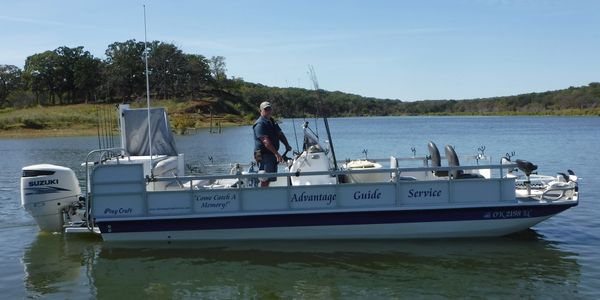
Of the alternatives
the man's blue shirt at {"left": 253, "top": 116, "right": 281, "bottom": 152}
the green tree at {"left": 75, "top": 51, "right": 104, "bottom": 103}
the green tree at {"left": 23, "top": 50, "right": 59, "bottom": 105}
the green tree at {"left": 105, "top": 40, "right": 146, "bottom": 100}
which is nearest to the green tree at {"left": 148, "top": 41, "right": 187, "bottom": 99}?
the green tree at {"left": 105, "top": 40, "right": 146, "bottom": 100}

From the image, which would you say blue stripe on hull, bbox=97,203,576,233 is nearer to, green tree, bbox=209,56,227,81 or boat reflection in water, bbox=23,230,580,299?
boat reflection in water, bbox=23,230,580,299

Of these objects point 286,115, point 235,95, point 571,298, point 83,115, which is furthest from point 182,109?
point 571,298

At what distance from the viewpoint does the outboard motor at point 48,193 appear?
10.9 meters

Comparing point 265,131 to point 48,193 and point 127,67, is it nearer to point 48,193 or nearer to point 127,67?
point 48,193

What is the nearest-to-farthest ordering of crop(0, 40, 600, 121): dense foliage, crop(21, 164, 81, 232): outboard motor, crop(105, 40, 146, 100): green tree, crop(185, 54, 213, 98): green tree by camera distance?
crop(21, 164, 81, 232): outboard motor → crop(0, 40, 600, 121): dense foliage → crop(105, 40, 146, 100): green tree → crop(185, 54, 213, 98): green tree

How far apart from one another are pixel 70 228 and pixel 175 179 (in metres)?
2.40

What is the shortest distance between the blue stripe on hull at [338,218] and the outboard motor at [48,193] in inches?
50.3

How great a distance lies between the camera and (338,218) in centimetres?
1035

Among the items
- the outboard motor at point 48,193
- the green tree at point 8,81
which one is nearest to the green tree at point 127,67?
the green tree at point 8,81

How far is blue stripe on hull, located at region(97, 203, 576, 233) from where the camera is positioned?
1027cm

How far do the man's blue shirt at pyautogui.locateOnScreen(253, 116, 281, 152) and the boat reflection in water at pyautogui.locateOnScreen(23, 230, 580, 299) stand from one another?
1819 mm

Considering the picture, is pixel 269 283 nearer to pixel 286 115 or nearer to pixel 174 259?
pixel 174 259

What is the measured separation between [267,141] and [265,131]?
0.21 meters

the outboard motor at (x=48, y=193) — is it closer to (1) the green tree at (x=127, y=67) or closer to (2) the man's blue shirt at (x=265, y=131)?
(2) the man's blue shirt at (x=265, y=131)
